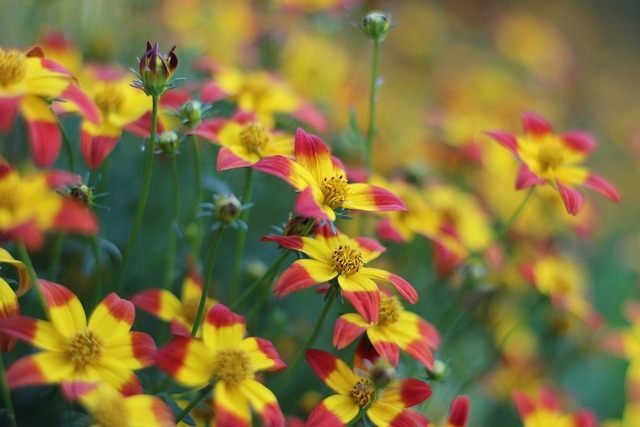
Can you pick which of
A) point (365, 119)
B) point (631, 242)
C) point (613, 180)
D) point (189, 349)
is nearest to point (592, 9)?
point (613, 180)

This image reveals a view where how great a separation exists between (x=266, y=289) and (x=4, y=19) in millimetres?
1342

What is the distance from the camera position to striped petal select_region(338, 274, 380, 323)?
2.70 feet

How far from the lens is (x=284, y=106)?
1249 mm

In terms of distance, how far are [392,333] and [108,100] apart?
0.54 metres

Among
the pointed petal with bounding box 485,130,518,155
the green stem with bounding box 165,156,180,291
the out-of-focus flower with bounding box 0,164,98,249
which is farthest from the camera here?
the pointed petal with bounding box 485,130,518,155

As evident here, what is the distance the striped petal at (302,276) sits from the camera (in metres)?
0.82

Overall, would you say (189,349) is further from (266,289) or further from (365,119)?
(365,119)

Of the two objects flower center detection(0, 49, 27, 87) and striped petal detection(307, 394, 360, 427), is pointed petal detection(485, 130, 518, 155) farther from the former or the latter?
flower center detection(0, 49, 27, 87)

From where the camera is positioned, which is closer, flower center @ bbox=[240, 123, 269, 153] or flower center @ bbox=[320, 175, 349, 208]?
flower center @ bbox=[320, 175, 349, 208]

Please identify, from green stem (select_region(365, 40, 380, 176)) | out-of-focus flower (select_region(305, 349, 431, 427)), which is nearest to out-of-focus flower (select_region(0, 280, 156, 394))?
out-of-focus flower (select_region(305, 349, 431, 427))

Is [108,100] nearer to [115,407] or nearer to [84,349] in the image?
[84,349]

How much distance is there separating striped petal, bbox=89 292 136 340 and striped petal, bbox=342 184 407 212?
295 millimetres

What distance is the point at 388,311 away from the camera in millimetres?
930

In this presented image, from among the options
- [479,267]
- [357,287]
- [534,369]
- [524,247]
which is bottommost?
[534,369]
